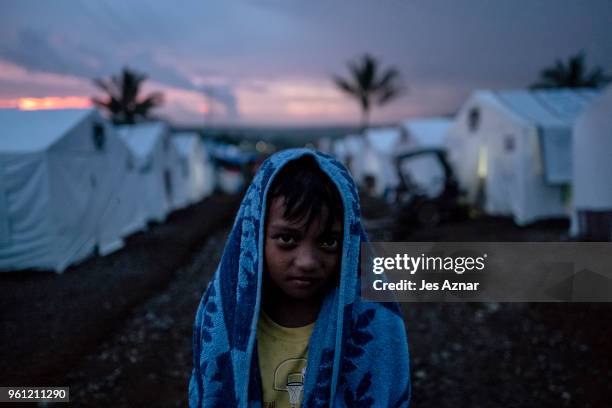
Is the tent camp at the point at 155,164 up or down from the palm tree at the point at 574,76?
down

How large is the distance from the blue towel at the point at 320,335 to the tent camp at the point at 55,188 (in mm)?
4263

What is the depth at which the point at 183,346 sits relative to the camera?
4816 millimetres

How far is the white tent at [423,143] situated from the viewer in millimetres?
18656

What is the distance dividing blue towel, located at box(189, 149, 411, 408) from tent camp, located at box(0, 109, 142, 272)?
14.0 feet

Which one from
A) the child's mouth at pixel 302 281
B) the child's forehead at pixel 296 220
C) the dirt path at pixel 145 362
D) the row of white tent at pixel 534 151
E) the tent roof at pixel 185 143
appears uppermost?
the tent roof at pixel 185 143

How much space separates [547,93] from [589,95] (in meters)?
1.40

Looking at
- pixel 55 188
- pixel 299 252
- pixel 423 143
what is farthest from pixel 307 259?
pixel 423 143

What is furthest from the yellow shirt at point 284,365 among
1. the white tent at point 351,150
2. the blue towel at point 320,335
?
the white tent at point 351,150

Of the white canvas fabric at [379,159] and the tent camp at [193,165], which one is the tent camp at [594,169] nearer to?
the white canvas fabric at [379,159]

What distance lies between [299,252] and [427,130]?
20.7m

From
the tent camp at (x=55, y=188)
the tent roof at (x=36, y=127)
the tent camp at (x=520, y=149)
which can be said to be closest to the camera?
the tent camp at (x=55, y=188)

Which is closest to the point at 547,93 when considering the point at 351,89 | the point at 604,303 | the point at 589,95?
the point at 589,95

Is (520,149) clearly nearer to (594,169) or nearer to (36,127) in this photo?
(594,169)

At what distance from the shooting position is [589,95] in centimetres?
1437
